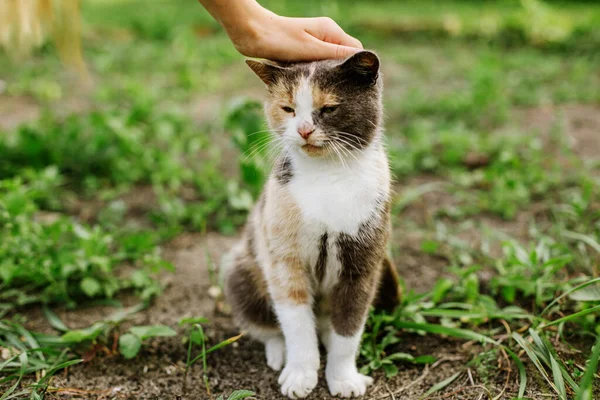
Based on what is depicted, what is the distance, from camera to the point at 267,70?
187cm

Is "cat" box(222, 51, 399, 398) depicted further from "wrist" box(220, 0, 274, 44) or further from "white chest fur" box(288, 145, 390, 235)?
"wrist" box(220, 0, 274, 44)

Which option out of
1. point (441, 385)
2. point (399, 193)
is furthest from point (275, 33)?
point (399, 193)

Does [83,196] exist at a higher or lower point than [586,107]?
lower

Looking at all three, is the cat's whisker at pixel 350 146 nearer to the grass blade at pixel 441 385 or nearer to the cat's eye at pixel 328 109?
the cat's eye at pixel 328 109

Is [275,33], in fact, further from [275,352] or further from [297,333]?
[275,352]

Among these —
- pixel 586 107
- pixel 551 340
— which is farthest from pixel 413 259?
pixel 586 107

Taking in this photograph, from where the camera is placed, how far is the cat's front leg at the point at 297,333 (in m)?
1.87

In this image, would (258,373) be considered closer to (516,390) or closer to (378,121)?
(516,390)

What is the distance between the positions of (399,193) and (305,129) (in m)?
1.76

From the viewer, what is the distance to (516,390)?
1.82m

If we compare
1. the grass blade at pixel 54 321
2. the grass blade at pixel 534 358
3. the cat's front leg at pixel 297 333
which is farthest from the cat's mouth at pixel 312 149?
the grass blade at pixel 54 321

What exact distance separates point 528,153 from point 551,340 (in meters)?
1.84

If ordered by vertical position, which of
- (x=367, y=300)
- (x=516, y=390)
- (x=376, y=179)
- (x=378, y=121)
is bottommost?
(x=516, y=390)

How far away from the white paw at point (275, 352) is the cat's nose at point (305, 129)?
89cm
